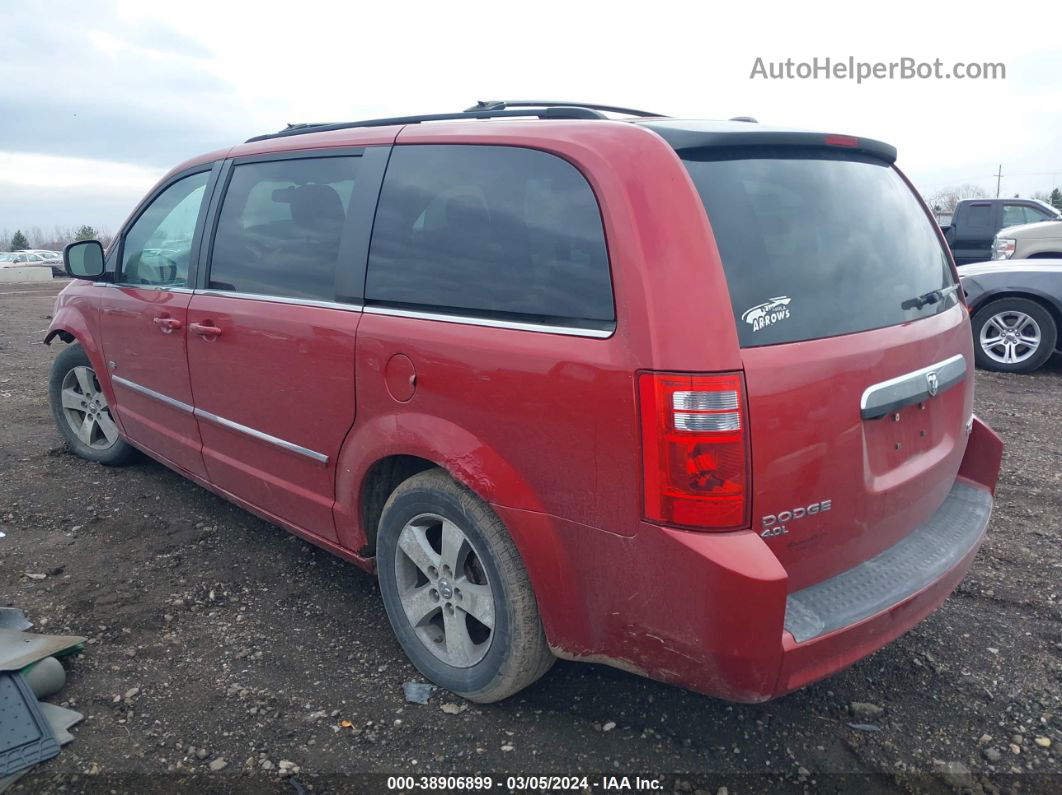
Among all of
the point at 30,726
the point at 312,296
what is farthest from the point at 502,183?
the point at 30,726

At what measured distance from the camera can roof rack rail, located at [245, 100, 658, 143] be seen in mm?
2496

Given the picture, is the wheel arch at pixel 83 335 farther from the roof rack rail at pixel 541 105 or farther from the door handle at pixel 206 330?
the roof rack rail at pixel 541 105

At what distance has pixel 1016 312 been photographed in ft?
25.6

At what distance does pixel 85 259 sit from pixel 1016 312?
26.1 ft

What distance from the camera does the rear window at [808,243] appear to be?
2107 mm

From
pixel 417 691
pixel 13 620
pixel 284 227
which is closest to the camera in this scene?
pixel 417 691

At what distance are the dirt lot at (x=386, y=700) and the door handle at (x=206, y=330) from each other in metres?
1.06

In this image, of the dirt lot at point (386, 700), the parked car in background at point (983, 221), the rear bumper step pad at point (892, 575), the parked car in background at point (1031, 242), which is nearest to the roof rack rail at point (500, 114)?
the rear bumper step pad at point (892, 575)

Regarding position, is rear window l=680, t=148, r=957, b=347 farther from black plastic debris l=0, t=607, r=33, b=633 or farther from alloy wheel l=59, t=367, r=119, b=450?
alloy wheel l=59, t=367, r=119, b=450

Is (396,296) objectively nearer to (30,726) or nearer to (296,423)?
(296,423)

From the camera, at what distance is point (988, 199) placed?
14.6m

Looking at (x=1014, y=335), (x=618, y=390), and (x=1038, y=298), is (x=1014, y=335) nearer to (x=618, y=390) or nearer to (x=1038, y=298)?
(x=1038, y=298)

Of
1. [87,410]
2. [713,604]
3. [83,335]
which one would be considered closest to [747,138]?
[713,604]

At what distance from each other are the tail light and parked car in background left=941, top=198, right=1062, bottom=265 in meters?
14.7
